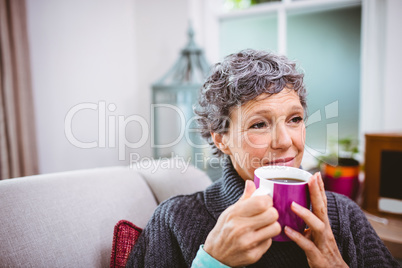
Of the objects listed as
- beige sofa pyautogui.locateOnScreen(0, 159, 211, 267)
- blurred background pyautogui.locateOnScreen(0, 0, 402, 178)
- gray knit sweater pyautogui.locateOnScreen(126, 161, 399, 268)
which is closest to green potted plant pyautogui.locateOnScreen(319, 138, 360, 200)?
blurred background pyautogui.locateOnScreen(0, 0, 402, 178)

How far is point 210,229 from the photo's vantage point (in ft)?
2.82

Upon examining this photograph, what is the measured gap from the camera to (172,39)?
3029 mm

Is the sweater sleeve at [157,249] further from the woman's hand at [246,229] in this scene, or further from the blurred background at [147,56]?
the blurred background at [147,56]

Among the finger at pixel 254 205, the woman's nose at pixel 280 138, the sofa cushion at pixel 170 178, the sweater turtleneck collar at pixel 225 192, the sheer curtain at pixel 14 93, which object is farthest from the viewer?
the sheer curtain at pixel 14 93

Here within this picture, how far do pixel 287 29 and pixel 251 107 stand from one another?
7.53 feet

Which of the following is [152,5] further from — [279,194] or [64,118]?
[279,194]

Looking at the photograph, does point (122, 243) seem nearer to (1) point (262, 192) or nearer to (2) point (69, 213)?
(2) point (69, 213)

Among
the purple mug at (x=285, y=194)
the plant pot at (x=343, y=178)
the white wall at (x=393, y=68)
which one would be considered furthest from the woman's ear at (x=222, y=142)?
the white wall at (x=393, y=68)

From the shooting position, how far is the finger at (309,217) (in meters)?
0.59

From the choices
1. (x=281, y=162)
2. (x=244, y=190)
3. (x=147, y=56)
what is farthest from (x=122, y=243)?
(x=147, y=56)

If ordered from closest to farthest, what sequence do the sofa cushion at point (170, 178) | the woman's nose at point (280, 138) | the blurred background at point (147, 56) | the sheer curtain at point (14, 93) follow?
the woman's nose at point (280, 138) → the sofa cushion at point (170, 178) → the sheer curtain at point (14, 93) → the blurred background at point (147, 56)

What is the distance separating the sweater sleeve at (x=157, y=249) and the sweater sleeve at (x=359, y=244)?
47cm

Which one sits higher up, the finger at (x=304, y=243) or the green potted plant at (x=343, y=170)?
the finger at (x=304, y=243)

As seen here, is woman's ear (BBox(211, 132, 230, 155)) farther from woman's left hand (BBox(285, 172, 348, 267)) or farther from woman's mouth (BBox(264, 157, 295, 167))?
woman's left hand (BBox(285, 172, 348, 267))
